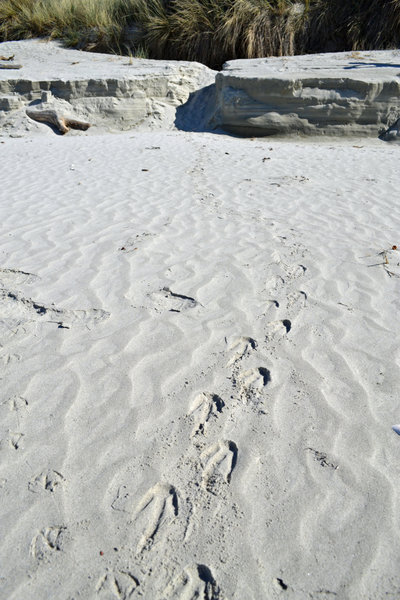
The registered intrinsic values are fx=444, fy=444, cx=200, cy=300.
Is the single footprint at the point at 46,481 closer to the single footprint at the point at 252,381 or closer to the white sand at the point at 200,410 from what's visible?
the white sand at the point at 200,410

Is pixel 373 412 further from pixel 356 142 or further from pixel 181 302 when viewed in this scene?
pixel 356 142

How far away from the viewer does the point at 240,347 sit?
8.09 ft

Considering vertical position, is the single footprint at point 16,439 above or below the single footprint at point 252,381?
below

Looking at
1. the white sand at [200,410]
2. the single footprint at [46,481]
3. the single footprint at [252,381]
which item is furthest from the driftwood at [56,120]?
the single footprint at [46,481]

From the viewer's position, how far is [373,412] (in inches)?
78.7

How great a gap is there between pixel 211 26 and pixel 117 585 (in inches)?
553

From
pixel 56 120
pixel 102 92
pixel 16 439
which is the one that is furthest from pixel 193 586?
pixel 102 92

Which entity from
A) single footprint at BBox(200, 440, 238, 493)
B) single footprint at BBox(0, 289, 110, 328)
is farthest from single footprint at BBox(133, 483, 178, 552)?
single footprint at BBox(0, 289, 110, 328)

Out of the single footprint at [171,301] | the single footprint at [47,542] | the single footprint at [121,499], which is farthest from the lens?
the single footprint at [171,301]

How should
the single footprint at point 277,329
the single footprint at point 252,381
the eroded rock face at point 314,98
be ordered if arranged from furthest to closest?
the eroded rock face at point 314,98
the single footprint at point 277,329
the single footprint at point 252,381

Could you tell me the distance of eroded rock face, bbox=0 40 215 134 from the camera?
34.3 ft

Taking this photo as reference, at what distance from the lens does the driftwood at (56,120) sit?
10367 mm

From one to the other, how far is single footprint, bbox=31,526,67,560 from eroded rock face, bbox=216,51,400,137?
976cm

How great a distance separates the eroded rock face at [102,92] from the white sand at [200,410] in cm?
737
